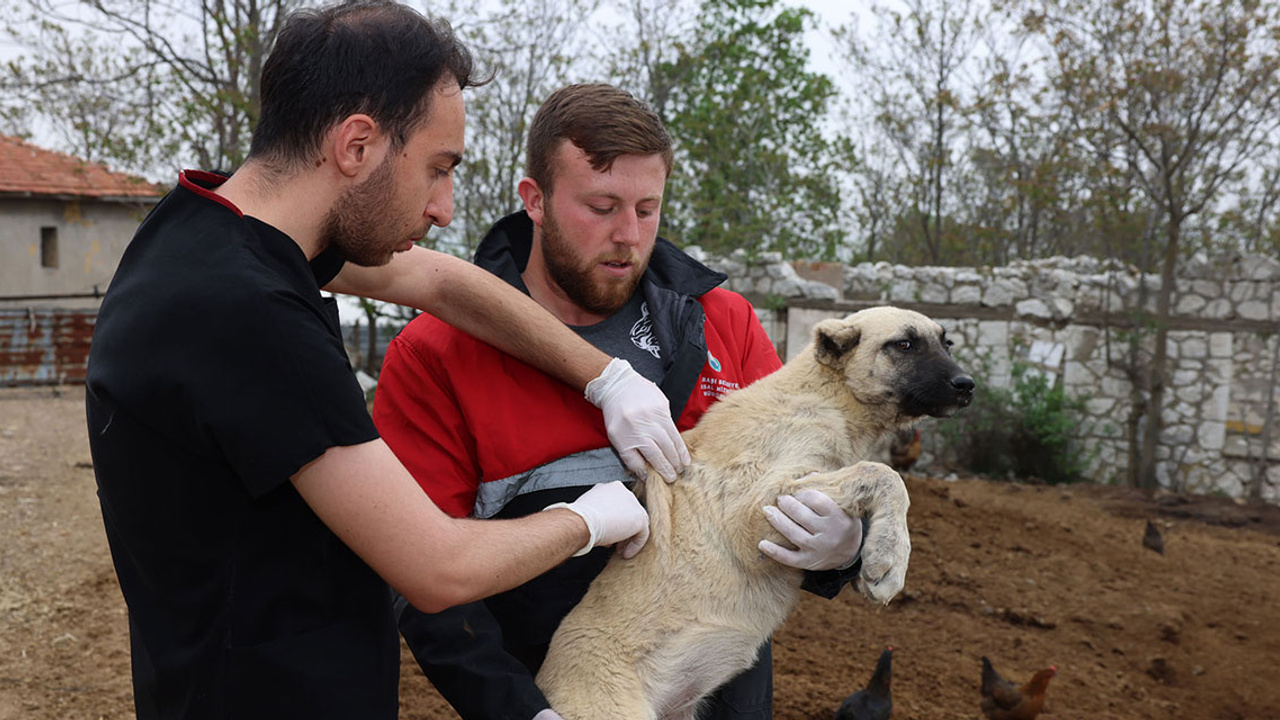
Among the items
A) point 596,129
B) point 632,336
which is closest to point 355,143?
point 596,129

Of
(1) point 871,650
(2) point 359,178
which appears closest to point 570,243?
(2) point 359,178

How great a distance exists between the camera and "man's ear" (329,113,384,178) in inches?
77.7

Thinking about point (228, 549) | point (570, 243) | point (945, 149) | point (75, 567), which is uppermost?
point (945, 149)

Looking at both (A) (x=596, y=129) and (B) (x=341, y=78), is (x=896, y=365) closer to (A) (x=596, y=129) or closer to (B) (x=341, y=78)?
(A) (x=596, y=129)

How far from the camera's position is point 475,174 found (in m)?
15.1

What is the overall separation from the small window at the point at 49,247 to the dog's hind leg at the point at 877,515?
28689mm

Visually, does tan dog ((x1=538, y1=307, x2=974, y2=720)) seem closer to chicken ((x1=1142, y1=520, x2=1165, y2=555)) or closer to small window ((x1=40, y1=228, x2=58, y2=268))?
chicken ((x1=1142, y1=520, x2=1165, y2=555))

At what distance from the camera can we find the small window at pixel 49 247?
26000 mm

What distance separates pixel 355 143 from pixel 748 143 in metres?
21.4

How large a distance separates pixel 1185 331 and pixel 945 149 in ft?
28.0

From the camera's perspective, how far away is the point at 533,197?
3068 mm

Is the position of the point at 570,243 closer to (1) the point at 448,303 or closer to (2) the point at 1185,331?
(1) the point at 448,303

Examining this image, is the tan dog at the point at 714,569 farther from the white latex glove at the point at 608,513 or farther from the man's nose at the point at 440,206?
the man's nose at the point at 440,206

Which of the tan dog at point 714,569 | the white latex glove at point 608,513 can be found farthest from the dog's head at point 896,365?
the white latex glove at point 608,513
